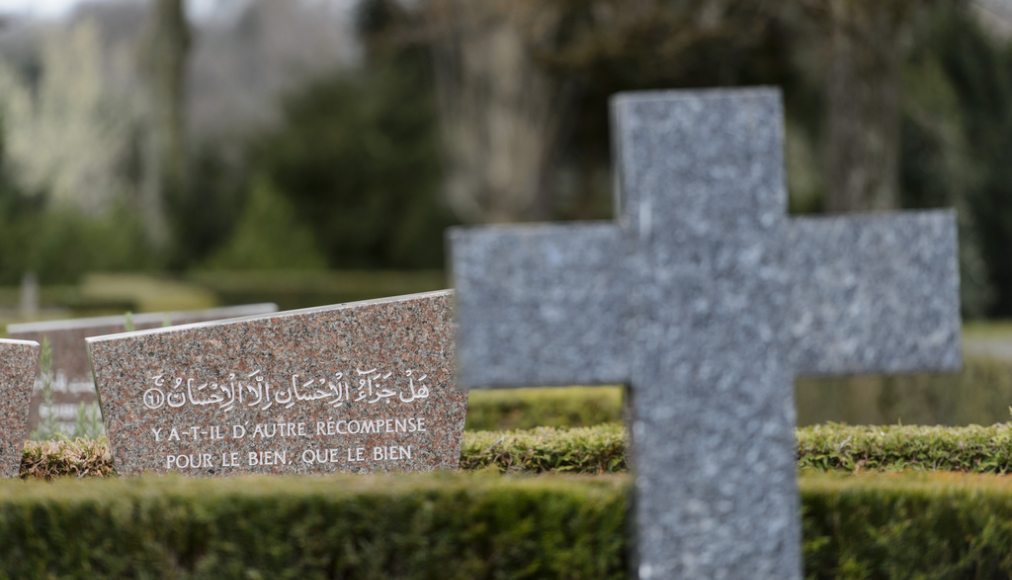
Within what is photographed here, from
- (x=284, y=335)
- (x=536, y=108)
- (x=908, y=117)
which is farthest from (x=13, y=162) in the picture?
(x=284, y=335)

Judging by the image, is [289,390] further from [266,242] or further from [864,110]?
[266,242]

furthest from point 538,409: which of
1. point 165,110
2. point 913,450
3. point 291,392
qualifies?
point 165,110

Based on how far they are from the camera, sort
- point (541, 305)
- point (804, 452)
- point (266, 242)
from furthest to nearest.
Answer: point (266, 242) < point (804, 452) < point (541, 305)

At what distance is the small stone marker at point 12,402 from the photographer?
5129 mm

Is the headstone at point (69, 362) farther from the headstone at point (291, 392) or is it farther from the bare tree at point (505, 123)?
the bare tree at point (505, 123)

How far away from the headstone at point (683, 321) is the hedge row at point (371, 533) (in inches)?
11.0

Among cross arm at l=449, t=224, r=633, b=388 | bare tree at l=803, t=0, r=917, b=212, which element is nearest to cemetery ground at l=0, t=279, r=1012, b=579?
cross arm at l=449, t=224, r=633, b=388

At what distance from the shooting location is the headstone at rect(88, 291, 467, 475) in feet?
16.8

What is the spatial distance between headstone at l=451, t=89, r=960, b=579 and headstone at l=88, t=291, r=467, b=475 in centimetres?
182

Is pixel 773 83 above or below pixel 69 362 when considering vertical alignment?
above

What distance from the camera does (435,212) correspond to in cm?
2888

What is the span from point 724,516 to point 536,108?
2053 cm

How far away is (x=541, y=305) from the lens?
3500 millimetres

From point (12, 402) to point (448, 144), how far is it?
21343 mm
